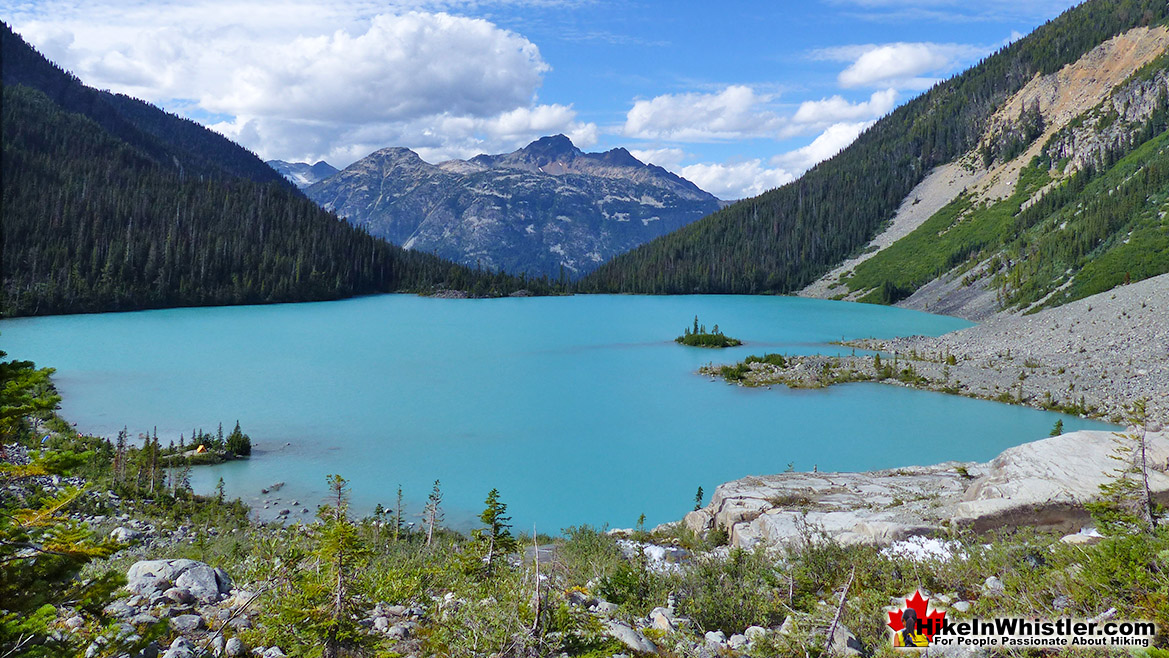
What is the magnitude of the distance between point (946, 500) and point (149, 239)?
116 metres

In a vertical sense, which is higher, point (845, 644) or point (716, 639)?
point (845, 644)

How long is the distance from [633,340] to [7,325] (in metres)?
58.9

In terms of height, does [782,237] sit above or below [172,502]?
above

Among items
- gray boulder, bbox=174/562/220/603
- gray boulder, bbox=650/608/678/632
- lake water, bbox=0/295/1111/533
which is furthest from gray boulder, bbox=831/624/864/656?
lake water, bbox=0/295/1111/533

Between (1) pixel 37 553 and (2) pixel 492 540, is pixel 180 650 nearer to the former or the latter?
(1) pixel 37 553

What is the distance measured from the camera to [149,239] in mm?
95375

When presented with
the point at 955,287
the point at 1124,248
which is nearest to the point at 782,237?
the point at 955,287

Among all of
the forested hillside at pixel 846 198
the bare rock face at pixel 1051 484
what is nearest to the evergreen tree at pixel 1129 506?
the bare rock face at pixel 1051 484

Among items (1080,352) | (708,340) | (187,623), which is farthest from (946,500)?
(708,340)

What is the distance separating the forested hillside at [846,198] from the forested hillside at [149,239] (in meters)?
45.0

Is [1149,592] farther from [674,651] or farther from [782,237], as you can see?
[782,237]

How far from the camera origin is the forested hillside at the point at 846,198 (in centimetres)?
12006

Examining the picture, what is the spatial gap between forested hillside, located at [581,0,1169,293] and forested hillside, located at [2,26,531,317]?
45.0 m

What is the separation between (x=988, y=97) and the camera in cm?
12556
